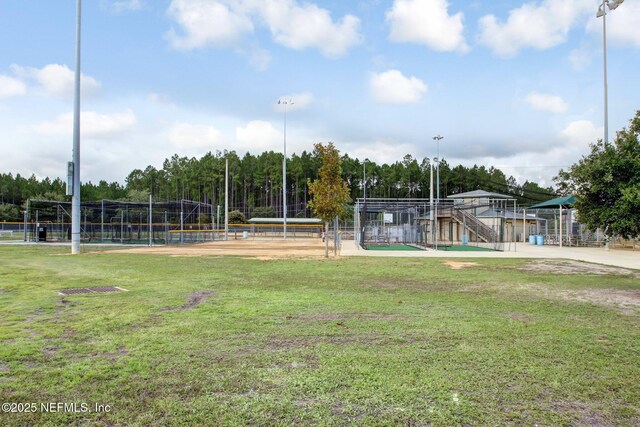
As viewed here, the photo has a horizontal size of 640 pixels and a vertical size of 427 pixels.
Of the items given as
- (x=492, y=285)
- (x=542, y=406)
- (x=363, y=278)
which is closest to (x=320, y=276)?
(x=363, y=278)

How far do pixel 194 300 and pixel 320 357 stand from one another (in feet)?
14.0

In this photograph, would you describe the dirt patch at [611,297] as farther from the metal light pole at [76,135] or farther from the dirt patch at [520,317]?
the metal light pole at [76,135]

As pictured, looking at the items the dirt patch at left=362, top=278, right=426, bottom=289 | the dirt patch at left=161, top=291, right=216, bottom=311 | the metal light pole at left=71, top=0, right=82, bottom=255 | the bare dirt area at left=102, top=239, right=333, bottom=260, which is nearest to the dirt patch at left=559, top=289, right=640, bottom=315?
the dirt patch at left=362, top=278, right=426, bottom=289

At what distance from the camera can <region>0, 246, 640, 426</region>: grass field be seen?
342cm

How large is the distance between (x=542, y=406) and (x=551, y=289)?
7901 mm

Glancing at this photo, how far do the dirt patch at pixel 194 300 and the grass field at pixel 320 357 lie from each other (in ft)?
0.12

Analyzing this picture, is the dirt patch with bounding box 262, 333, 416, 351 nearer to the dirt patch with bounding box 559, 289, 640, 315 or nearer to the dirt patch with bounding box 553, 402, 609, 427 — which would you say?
the dirt patch with bounding box 553, 402, 609, 427

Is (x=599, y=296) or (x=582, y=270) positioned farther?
(x=582, y=270)

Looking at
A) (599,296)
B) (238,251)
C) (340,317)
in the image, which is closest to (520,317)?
(340,317)

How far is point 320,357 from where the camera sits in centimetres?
476

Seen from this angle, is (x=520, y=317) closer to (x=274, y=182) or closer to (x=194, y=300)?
(x=194, y=300)

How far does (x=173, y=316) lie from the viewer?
22.1 feet

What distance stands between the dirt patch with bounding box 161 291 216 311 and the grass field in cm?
4

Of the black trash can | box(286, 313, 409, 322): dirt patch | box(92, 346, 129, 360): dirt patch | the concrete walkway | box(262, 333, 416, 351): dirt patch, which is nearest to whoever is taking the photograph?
box(92, 346, 129, 360): dirt patch
